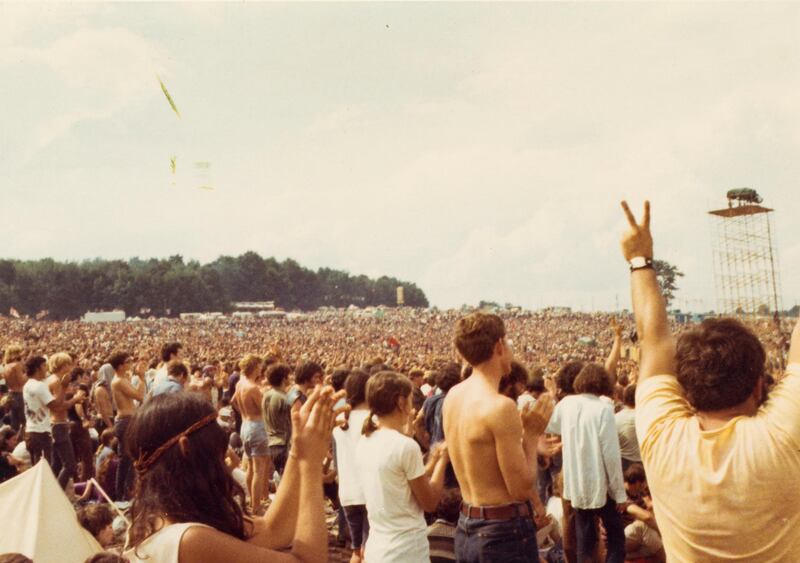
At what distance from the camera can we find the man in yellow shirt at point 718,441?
1.79m

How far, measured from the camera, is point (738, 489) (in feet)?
5.94

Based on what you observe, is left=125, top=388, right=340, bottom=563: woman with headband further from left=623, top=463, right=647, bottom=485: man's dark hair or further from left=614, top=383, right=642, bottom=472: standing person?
left=614, top=383, right=642, bottom=472: standing person

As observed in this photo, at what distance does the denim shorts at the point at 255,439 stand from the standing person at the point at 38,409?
7.23 ft

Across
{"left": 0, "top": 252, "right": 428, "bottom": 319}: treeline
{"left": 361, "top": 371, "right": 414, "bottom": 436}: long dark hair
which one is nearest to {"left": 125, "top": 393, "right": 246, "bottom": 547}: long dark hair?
{"left": 361, "top": 371, "right": 414, "bottom": 436}: long dark hair

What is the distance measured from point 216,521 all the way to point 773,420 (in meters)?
1.48

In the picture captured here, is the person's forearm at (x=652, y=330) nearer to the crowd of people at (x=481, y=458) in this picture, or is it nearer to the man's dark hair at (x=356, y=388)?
the crowd of people at (x=481, y=458)

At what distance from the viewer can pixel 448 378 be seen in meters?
6.29

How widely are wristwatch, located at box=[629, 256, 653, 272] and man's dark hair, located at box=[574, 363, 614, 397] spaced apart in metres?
3.15

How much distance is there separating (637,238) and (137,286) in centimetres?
11015

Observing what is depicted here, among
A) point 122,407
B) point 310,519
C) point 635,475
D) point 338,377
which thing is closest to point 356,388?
point 338,377

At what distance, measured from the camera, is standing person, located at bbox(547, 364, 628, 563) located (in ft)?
16.2

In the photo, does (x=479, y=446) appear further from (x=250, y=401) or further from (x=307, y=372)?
(x=250, y=401)

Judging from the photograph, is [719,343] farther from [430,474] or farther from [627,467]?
[627,467]

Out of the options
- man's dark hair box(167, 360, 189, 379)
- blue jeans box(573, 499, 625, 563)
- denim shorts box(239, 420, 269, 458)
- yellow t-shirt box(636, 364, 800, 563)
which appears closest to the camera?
yellow t-shirt box(636, 364, 800, 563)
